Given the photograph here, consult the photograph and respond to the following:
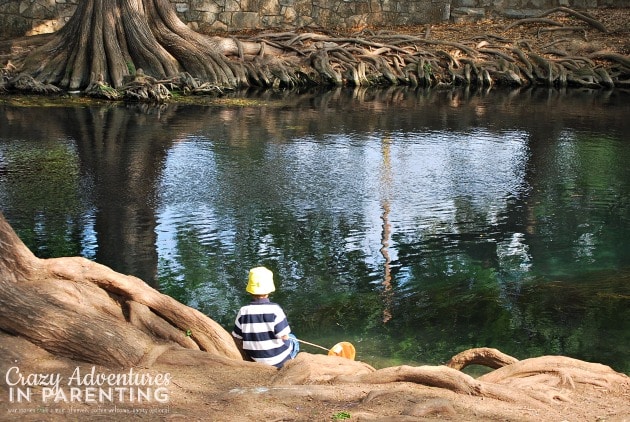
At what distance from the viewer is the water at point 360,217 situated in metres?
8.45

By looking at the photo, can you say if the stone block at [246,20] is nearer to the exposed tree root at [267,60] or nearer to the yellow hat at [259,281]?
the exposed tree root at [267,60]

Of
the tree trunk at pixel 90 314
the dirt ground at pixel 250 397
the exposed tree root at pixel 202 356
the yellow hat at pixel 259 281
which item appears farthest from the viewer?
the yellow hat at pixel 259 281

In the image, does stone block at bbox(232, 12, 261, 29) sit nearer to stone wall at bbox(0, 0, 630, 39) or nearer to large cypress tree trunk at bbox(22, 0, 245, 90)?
stone wall at bbox(0, 0, 630, 39)

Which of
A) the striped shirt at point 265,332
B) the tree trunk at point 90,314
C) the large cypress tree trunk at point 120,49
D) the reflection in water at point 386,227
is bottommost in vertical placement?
the reflection in water at point 386,227

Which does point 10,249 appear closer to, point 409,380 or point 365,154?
point 409,380

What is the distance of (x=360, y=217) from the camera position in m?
11.0

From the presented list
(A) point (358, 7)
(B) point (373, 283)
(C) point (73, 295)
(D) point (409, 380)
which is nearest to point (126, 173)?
(B) point (373, 283)

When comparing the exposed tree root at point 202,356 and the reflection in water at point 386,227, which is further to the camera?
the reflection in water at point 386,227

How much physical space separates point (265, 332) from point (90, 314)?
1.23m

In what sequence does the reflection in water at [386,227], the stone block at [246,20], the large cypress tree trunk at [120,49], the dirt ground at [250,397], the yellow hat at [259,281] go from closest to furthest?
the dirt ground at [250,397] < the yellow hat at [259,281] < the reflection in water at [386,227] < the large cypress tree trunk at [120,49] < the stone block at [246,20]

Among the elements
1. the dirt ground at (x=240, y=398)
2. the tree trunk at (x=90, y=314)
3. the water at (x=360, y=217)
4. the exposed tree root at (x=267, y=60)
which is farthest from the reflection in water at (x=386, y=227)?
the exposed tree root at (x=267, y=60)

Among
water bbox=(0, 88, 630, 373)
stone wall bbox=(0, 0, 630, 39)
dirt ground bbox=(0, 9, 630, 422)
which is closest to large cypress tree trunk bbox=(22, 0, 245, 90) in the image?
water bbox=(0, 88, 630, 373)

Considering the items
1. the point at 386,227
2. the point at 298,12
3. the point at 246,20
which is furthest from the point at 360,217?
the point at 298,12

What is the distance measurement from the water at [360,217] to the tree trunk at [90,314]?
1.87m
